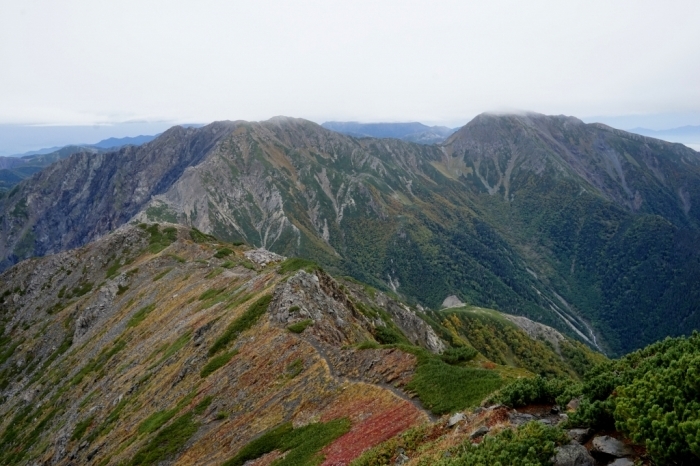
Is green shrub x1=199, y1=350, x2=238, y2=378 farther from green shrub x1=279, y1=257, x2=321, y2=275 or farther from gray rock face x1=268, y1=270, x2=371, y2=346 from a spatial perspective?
green shrub x1=279, y1=257, x2=321, y2=275

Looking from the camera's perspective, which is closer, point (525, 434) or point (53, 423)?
point (525, 434)

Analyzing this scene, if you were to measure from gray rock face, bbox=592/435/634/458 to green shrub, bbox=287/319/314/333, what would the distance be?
3516 cm

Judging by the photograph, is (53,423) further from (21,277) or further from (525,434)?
(21,277)

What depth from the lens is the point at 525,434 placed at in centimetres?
1516

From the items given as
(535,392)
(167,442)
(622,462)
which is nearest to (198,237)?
(167,442)

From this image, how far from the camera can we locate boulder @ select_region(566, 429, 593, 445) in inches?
584

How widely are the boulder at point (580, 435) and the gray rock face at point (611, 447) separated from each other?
757 mm

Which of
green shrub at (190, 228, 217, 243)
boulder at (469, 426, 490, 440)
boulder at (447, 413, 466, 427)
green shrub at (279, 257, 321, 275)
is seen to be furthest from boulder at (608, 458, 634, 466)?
green shrub at (190, 228, 217, 243)

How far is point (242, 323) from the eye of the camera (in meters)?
51.4

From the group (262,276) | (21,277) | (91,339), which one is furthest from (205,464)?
(21,277)

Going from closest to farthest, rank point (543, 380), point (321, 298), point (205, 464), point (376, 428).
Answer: point (543, 380)
point (376, 428)
point (205, 464)
point (321, 298)

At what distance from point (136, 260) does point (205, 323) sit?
7749cm

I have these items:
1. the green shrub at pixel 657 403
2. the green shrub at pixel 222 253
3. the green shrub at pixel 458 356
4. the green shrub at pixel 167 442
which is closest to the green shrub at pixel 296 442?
the green shrub at pixel 167 442

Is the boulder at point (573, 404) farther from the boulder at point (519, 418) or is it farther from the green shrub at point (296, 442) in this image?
the green shrub at point (296, 442)
